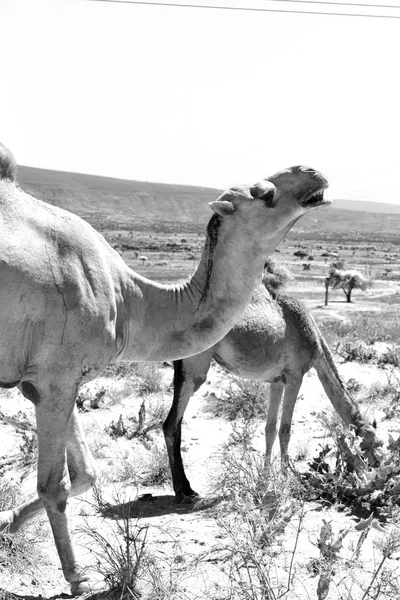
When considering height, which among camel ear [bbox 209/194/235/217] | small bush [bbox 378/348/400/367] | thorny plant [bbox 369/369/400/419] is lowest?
thorny plant [bbox 369/369/400/419]

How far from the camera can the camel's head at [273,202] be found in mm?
4285

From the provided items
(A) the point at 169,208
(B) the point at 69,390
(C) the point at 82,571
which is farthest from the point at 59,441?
(A) the point at 169,208

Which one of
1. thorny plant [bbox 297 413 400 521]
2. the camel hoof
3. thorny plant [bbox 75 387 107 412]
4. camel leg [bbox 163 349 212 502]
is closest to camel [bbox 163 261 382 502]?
camel leg [bbox 163 349 212 502]

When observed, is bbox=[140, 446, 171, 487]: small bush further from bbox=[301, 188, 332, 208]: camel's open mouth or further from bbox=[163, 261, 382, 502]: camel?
bbox=[301, 188, 332, 208]: camel's open mouth

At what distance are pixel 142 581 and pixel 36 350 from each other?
148 centimetres

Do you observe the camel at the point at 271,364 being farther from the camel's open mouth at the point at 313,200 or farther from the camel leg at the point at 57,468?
the camel's open mouth at the point at 313,200

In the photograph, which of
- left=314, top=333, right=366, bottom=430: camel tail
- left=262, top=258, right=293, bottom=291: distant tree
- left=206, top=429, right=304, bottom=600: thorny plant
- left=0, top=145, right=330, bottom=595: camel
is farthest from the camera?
left=262, top=258, right=293, bottom=291: distant tree

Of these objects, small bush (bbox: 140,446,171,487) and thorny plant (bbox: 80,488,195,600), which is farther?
small bush (bbox: 140,446,171,487)

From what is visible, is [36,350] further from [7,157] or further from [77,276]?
[7,157]

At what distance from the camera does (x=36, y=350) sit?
3855mm

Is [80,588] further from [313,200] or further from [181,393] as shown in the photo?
[313,200]

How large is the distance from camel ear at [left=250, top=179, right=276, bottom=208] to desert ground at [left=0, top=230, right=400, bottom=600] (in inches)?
66.4

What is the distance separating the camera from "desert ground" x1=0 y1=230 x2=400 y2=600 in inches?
160

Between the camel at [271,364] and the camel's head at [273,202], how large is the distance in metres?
2.06
